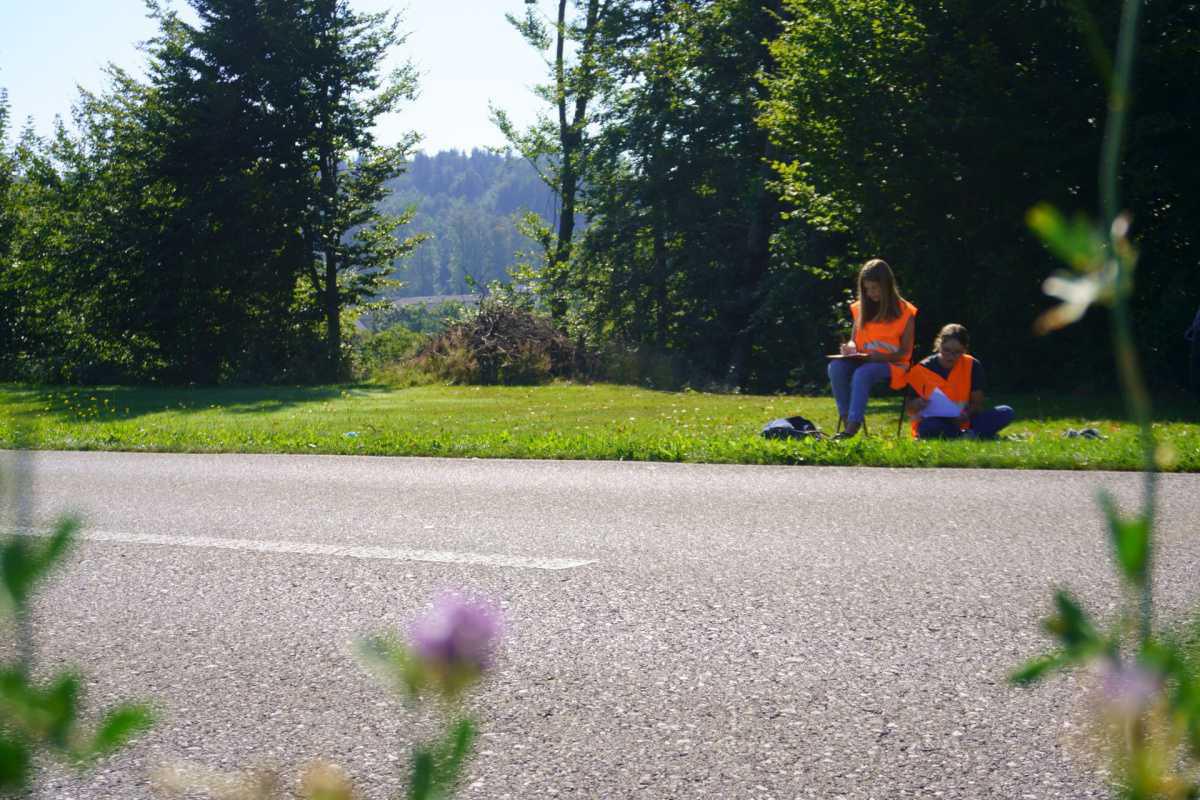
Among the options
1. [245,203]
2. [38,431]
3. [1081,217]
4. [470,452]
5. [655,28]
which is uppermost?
[655,28]

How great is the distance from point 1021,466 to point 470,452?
4.45 meters

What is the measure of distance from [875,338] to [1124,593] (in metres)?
10.4

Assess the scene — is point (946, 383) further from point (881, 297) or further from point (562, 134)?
point (562, 134)

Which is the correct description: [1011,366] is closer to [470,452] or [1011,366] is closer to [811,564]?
[470,452]

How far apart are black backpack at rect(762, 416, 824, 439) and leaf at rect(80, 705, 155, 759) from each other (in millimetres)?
9938

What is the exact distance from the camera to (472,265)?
187 meters

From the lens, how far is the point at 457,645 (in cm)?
56

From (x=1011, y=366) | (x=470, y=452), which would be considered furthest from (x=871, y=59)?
(x=470, y=452)

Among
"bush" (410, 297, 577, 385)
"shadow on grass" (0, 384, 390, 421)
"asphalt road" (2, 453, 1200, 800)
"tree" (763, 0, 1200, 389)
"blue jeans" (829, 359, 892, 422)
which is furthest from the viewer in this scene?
"bush" (410, 297, 577, 385)

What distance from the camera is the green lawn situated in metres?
9.23

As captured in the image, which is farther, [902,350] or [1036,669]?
[902,350]

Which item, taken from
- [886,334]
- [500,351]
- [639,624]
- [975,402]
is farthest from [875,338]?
[500,351]

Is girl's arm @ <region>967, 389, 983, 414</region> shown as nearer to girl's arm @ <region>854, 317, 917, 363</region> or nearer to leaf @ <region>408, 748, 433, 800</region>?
girl's arm @ <region>854, 317, 917, 363</region>

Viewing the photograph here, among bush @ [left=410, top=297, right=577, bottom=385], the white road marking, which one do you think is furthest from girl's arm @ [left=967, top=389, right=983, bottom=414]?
bush @ [left=410, top=297, right=577, bottom=385]
